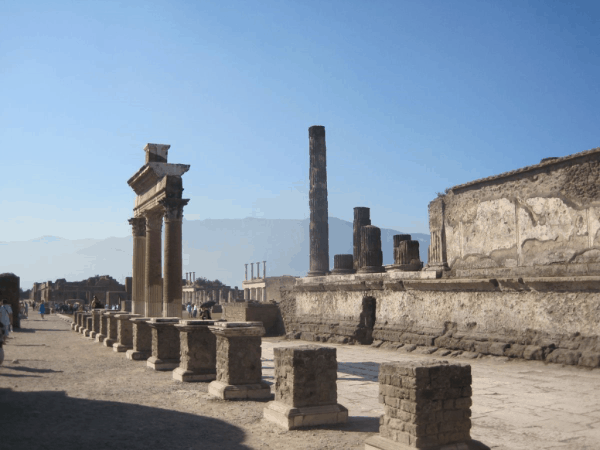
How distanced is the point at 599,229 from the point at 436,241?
4.23 m

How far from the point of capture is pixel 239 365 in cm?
753

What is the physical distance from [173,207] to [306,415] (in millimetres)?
9011

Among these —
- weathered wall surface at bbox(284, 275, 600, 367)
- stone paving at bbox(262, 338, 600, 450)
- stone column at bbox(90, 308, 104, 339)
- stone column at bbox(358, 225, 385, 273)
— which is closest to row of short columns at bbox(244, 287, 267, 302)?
stone column at bbox(90, 308, 104, 339)

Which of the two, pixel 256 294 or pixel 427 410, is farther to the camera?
pixel 256 294

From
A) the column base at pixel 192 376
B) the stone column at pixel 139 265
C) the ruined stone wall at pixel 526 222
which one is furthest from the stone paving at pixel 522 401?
the stone column at pixel 139 265

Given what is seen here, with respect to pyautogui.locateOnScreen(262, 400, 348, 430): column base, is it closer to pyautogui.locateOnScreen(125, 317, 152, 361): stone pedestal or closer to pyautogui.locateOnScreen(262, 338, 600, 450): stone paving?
pyautogui.locateOnScreen(262, 338, 600, 450): stone paving

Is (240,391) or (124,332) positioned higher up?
(124,332)

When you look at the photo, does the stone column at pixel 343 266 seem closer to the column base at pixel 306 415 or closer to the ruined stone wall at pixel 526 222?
the ruined stone wall at pixel 526 222

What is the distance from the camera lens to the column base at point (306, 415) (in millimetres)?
5832

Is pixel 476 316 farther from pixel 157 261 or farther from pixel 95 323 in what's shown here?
pixel 95 323

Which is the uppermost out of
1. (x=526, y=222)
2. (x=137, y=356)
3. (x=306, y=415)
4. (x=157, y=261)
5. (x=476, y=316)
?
(x=526, y=222)

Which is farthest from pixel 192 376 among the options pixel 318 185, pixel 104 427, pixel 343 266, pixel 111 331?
pixel 318 185

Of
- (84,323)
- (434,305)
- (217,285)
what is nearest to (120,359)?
(434,305)

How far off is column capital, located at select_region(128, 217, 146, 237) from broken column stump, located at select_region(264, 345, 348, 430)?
12.3 metres
